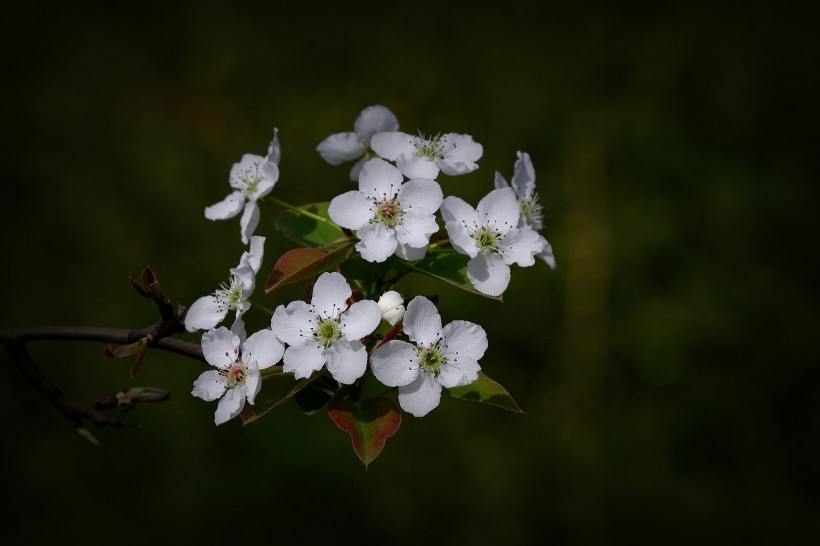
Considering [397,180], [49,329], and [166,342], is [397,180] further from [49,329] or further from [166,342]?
[49,329]

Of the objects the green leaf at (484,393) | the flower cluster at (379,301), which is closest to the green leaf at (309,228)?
the flower cluster at (379,301)

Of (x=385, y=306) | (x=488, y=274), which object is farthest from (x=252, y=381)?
(x=488, y=274)

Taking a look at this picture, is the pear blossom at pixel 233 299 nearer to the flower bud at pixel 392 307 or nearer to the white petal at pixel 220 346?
the white petal at pixel 220 346

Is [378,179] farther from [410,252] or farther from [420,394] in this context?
[420,394]

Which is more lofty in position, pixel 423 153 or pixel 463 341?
pixel 423 153

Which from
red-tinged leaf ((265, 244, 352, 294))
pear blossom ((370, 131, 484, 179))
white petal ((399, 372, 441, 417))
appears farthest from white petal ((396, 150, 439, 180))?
white petal ((399, 372, 441, 417))

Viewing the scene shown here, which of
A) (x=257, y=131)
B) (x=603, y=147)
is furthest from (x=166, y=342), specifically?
(x=603, y=147)
